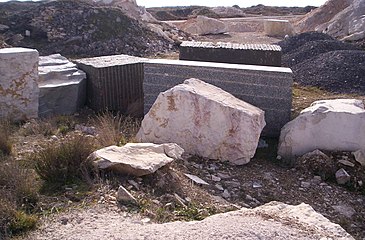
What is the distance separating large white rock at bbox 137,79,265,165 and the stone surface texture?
244 centimetres

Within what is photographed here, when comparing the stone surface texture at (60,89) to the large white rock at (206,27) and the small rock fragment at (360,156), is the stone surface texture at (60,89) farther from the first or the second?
the large white rock at (206,27)

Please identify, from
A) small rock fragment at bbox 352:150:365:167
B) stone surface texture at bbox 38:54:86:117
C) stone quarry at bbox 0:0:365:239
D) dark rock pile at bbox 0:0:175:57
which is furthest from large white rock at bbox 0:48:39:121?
dark rock pile at bbox 0:0:175:57

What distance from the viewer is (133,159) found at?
4.49m

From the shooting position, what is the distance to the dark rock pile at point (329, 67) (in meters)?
10.5

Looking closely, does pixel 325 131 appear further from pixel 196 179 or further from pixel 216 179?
pixel 196 179

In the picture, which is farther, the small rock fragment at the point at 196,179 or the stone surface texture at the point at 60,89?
the stone surface texture at the point at 60,89

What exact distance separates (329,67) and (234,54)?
12.2 ft

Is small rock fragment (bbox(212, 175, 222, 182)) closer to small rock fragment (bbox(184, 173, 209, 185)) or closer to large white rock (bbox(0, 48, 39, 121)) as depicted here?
small rock fragment (bbox(184, 173, 209, 185))

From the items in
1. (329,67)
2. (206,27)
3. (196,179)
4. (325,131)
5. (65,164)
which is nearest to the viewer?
(65,164)

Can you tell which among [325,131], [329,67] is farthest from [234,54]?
[329,67]

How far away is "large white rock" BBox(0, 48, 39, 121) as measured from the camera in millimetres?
7094

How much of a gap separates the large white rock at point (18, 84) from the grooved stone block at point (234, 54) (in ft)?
9.73

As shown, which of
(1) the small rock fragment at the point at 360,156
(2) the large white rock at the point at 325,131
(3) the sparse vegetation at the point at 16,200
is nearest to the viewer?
(3) the sparse vegetation at the point at 16,200

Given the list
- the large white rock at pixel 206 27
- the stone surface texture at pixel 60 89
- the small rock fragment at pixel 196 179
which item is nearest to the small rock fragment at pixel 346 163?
the small rock fragment at pixel 196 179
